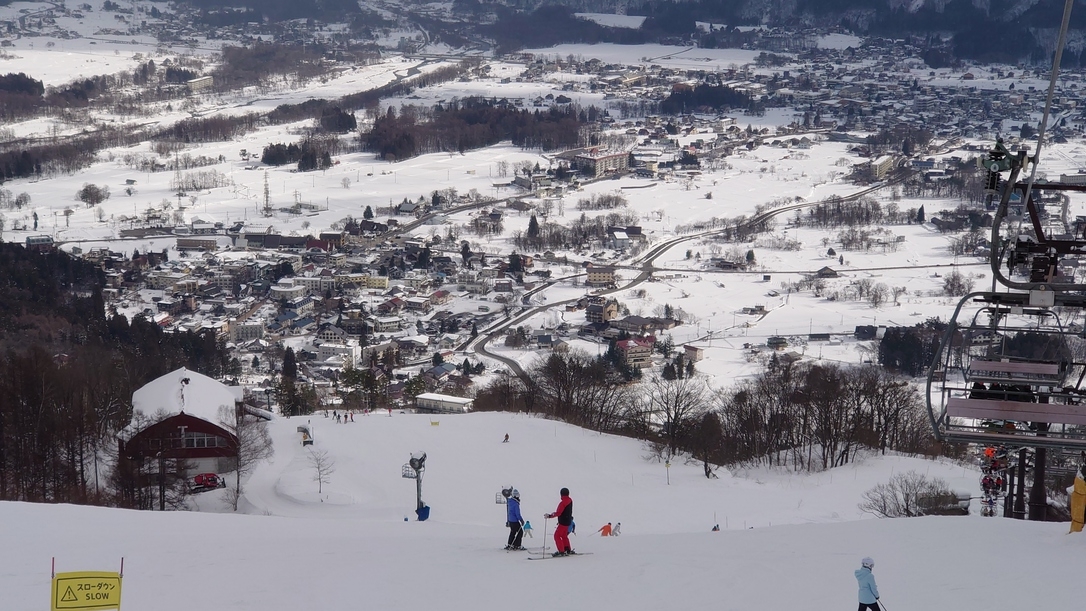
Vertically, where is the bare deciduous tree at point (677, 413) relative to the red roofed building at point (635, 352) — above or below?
above

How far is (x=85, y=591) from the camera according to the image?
352 cm

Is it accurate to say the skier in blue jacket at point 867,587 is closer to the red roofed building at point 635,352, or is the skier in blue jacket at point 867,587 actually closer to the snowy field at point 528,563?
the snowy field at point 528,563

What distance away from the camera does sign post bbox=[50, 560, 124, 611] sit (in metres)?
3.45

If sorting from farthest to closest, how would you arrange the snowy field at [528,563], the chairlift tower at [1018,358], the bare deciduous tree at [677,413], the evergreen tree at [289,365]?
the evergreen tree at [289,365]
the bare deciduous tree at [677,413]
the snowy field at [528,563]
the chairlift tower at [1018,358]

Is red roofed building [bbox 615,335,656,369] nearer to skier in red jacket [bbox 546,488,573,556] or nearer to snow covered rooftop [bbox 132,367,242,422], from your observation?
snow covered rooftop [bbox 132,367,242,422]

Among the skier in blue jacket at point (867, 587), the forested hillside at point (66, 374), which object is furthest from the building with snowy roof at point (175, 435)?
the skier in blue jacket at point (867, 587)

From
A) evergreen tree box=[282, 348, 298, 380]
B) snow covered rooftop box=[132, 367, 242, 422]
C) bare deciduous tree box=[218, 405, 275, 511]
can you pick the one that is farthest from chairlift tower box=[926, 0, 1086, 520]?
evergreen tree box=[282, 348, 298, 380]

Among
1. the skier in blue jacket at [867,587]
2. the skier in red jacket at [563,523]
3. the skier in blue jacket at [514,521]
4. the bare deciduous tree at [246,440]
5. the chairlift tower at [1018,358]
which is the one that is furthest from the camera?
the bare deciduous tree at [246,440]

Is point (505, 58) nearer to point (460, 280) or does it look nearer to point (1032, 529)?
point (460, 280)

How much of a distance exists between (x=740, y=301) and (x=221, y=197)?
15.5 metres

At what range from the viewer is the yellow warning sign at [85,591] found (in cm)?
345

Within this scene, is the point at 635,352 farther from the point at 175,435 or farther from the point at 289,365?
the point at 175,435

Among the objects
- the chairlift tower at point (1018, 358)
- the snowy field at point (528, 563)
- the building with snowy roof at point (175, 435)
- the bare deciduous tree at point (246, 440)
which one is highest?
the chairlift tower at point (1018, 358)

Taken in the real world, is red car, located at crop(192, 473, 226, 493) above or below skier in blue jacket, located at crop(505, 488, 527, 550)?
below
